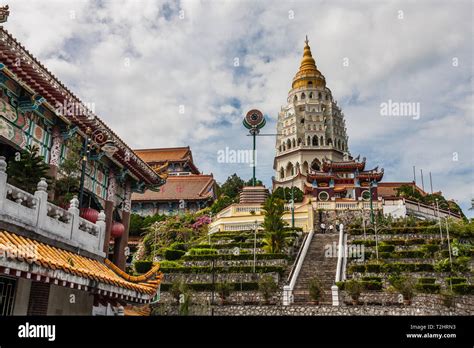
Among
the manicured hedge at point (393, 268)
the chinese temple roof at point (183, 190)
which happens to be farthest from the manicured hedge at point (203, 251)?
the chinese temple roof at point (183, 190)

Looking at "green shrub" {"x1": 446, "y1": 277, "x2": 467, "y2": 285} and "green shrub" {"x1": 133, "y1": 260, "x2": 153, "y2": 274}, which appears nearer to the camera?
"green shrub" {"x1": 446, "y1": 277, "x2": 467, "y2": 285}

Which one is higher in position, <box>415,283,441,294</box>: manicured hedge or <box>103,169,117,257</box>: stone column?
<box>103,169,117,257</box>: stone column

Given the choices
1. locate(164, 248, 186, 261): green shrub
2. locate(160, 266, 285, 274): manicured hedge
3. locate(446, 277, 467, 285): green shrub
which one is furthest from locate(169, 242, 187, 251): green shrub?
locate(446, 277, 467, 285): green shrub

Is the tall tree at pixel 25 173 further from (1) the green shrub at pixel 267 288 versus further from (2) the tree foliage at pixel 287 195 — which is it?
(2) the tree foliage at pixel 287 195

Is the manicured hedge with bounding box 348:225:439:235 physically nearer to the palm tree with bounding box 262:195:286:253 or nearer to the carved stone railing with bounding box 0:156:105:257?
the palm tree with bounding box 262:195:286:253

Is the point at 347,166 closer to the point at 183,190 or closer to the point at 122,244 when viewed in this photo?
the point at 183,190

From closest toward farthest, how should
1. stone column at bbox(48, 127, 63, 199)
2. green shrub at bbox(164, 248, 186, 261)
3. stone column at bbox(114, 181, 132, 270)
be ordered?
stone column at bbox(48, 127, 63, 199) → stone column at bbox(114, 181, 132, 270) → green shrub at bbox(164, 248, 186, 261)

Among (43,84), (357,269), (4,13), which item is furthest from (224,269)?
(4,13)

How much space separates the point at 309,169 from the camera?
66188 millimetres

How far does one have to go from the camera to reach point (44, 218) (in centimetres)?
1013

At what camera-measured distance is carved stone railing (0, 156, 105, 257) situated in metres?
9.07

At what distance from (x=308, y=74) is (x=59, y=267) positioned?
67.0m

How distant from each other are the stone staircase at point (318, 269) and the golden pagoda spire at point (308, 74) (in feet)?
129

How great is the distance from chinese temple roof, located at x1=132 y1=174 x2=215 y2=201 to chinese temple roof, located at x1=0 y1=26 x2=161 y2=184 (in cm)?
3546
